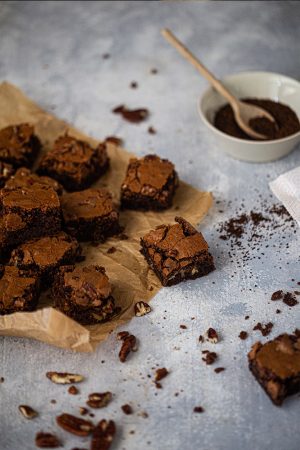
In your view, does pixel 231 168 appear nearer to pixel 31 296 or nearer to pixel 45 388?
pixel 31 296

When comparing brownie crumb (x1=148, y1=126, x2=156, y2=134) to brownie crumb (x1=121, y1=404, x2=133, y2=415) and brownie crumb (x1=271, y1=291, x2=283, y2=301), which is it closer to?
brownie crumb (x1=271, y1=291, x2=283, y2=301)

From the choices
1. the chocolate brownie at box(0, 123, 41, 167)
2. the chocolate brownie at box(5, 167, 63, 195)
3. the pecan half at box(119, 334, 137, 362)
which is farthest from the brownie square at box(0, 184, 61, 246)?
the pecan half at box(119, 334, 137, 362)

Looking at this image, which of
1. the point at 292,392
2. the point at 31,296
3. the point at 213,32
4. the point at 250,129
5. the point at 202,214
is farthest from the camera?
the point at 213,32

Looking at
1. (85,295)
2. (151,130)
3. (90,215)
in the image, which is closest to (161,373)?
(85,295)

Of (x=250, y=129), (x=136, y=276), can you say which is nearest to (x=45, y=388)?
(x=136, y=276)

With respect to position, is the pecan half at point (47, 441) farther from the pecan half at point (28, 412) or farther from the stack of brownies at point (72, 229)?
the stack of brownies at point (72, 229)

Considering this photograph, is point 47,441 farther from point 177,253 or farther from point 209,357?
point 177,253
